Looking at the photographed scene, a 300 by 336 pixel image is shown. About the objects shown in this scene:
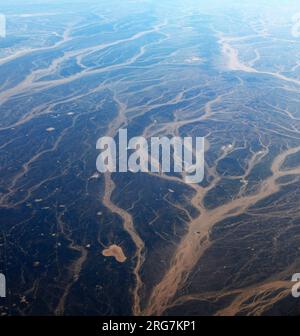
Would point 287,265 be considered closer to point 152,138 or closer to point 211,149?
point 211,149

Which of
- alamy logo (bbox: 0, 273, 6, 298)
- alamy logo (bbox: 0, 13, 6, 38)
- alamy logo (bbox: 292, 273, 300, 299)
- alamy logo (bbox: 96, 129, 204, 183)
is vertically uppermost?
alamy logo (bbox: 0, 13, 6, 38)

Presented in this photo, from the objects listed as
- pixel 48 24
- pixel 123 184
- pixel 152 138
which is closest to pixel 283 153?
pixel 152 138

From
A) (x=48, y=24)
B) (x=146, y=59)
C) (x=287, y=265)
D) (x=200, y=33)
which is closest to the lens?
(x=287, y=265)

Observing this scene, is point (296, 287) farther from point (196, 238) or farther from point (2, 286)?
point (2, 286)

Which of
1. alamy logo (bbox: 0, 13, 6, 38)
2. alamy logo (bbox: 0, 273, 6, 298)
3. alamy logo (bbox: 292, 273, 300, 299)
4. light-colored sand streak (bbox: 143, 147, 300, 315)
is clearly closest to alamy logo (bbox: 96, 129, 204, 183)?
light-colored sand streak (bbox: 143, 147, 300, 315)

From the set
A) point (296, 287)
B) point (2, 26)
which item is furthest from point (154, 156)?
point (2, 26)

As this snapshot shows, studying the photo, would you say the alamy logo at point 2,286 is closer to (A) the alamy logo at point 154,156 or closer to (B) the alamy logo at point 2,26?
(A) the alamy logo at point 154,156

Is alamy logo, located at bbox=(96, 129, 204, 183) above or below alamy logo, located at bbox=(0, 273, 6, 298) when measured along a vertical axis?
above

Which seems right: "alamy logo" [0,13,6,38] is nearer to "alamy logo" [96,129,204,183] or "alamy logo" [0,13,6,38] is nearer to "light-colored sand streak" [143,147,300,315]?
"alamy logo" [96,129,204,183]
